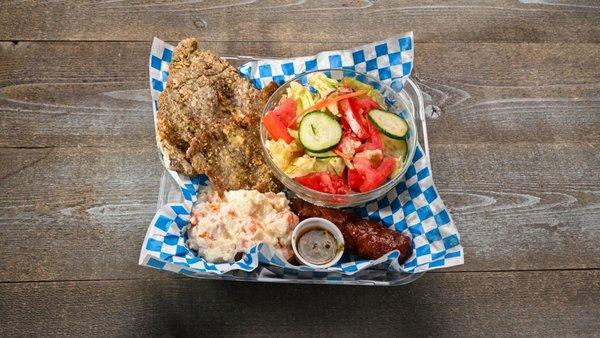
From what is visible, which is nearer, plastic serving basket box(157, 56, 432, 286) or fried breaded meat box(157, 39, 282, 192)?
plastic serving basket box(157, 56, 432, 286)

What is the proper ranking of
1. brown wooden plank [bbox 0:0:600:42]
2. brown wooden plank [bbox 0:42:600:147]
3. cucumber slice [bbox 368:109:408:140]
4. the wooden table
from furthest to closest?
brown wooden plank [bbox 0:0:600:42], brown wooden plank [bbox 0:42:600:147], the wooden table, cucumber slice [bbox 368:109:408:140]

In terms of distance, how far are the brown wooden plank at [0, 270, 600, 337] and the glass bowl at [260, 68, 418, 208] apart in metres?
0.52

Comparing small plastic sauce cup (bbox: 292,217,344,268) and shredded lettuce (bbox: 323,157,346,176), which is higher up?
shredded lettuce (bbox: 323,157,346,176)

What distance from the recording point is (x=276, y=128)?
9.17ft

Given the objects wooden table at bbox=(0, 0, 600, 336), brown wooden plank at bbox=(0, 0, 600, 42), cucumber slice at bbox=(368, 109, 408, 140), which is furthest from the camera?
brown wooden plank at bbox=(0, 0, 600, 42)

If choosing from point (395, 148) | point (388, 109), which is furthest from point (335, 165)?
point (388, 109)

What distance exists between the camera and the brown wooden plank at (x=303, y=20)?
363 centimetres

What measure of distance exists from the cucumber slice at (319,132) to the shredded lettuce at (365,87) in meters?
0.34

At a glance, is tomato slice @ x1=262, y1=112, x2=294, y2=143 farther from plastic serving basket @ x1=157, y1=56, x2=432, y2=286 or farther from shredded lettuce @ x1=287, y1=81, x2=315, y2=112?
plastic serving basket @ x1=157, y1=56, x2=432, y2=286

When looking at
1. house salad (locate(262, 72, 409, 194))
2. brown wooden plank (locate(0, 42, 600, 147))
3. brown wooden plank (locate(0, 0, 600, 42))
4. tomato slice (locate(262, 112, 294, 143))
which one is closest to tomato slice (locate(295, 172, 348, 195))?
house salad (locate(262, 72, 409, 194))

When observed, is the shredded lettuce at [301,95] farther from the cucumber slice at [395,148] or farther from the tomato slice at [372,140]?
the cucumber slice at [395,148]

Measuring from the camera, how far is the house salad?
8.78 ft

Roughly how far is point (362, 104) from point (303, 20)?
4.04 feet

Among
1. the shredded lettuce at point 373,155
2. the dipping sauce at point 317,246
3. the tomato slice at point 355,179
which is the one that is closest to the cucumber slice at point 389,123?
the shredded lettuce at point 373,155
